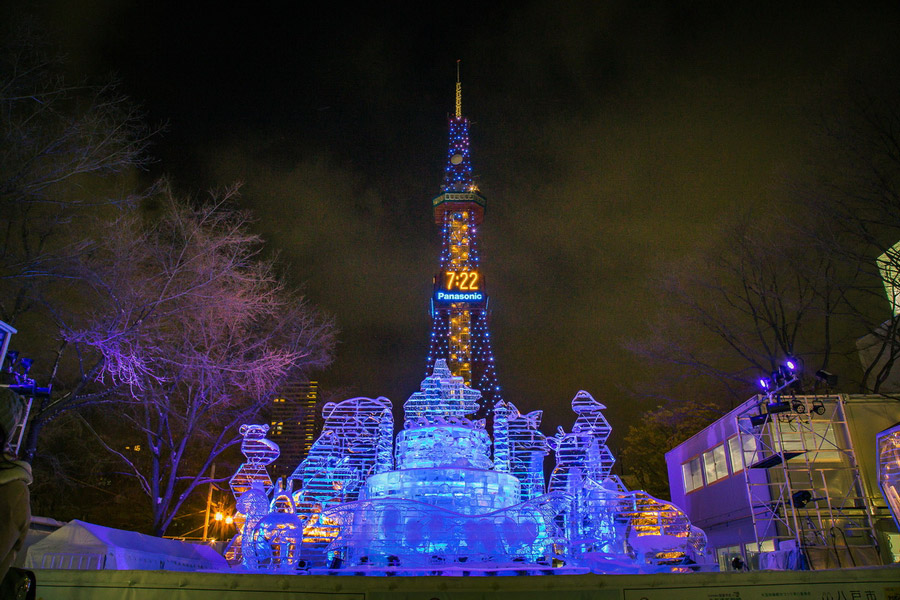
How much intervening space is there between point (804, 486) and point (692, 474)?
5.59 m

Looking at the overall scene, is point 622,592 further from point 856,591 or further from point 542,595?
point 856,591

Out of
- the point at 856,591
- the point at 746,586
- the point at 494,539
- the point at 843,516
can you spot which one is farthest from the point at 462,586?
the point at 843,516

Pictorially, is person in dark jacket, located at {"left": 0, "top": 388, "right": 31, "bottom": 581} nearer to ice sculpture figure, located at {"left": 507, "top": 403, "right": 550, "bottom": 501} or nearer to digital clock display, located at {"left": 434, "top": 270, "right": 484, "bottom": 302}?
ice sculpture figure, located at {"left": 507, "top": 403, "right": 550, "bottom": 501}

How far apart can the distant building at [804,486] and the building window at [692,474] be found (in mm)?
1814

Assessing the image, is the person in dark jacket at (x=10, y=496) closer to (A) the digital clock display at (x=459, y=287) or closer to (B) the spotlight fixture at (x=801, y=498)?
(B) the spotlight fixture at (x=801, y=498)

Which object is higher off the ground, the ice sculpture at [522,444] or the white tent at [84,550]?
the ice sculpture at [522,444]

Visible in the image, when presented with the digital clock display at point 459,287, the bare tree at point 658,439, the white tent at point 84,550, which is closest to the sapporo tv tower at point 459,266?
the digital clock display at point 459,287

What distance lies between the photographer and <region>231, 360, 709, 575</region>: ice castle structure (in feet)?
28.5

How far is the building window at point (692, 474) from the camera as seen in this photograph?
18175mm

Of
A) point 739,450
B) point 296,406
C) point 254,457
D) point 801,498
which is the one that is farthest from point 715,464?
point 296,406

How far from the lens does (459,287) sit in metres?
64.4

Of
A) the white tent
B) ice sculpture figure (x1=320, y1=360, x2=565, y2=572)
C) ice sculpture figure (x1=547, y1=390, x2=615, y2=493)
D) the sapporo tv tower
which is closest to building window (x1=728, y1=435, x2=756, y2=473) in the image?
ice sculpture figure (x1=547, y1=390, x2=615, y2=493)

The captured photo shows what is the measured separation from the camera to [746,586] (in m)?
3.84

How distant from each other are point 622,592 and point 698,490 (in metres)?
16.6
